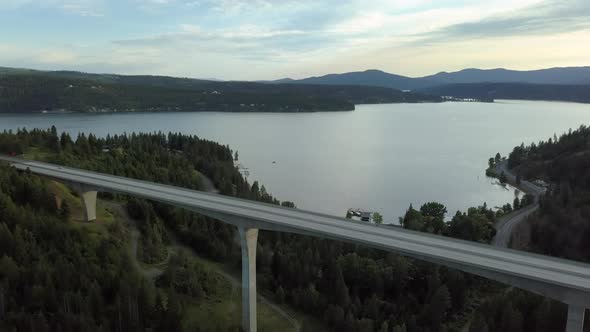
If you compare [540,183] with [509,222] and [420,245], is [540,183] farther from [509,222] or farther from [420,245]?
[420,245]

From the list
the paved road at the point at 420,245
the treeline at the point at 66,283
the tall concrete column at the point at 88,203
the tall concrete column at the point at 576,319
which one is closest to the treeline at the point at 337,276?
the treeline at the point at 66,283

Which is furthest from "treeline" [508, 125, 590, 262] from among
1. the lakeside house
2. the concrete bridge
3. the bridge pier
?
the bridge pier

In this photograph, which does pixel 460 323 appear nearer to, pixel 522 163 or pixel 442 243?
pixel 442 243

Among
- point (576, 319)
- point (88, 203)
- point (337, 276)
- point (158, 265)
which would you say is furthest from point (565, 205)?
point (88, 203)

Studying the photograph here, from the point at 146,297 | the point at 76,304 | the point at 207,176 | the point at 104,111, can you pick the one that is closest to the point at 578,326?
the point at 146,297

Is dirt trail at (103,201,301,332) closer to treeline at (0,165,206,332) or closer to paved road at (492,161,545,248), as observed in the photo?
treeline at (0,165,206,332)

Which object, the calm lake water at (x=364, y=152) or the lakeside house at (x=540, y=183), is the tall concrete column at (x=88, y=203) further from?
the lakeside house at (x=540, y=183)

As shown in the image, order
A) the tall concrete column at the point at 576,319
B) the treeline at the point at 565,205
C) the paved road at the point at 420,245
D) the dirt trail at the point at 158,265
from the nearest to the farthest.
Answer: the tall concrete column at the point at 576,319
the paved road at the point at 420,245
the dirt trail at the point at 158,265
the treeline at the point at 565,205
